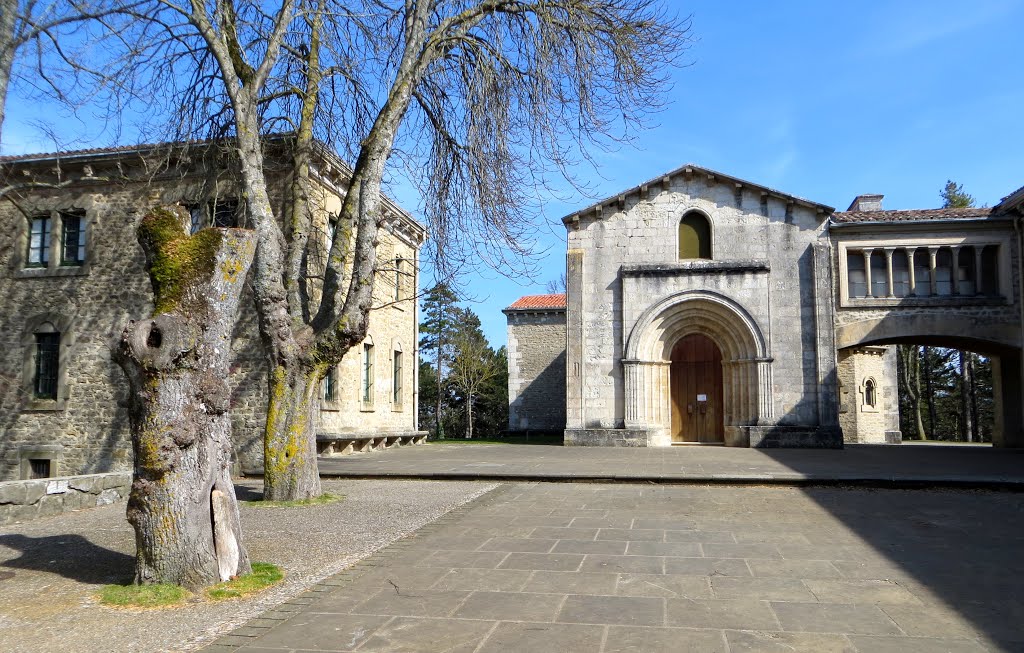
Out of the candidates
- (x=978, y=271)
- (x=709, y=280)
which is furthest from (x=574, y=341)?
(x=978, y=271)

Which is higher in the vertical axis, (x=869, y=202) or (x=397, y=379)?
(x=869, y=202)

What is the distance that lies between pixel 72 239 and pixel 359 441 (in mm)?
8258

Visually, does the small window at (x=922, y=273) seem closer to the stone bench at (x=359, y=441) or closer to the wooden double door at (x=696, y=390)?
the wooden double door at (x=696, y=390)

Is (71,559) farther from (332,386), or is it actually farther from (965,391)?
(965,391)

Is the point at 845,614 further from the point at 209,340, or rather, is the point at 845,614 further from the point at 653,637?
the point at 209,340

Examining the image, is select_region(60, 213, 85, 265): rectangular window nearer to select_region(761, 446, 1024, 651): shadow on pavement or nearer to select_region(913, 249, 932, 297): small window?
select_region(761, 446, 1024, 651): shadow on pavement

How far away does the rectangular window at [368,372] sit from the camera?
2022 cm

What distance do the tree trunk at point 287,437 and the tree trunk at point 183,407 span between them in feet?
Answer: 13.0

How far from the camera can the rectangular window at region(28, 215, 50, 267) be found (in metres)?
17.5

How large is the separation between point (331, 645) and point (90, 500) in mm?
6842

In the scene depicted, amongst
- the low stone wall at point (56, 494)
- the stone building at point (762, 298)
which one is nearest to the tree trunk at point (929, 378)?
the stone building at point (762, 298)

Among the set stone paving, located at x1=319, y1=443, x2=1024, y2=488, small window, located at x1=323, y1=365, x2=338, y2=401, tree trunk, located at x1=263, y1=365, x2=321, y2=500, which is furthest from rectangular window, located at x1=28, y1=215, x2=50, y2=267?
tree trunk, located at x1=263, y1=365, x2=321, y2=500

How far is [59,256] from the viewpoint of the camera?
1736 centimetres

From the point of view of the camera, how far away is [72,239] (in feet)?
57.2
